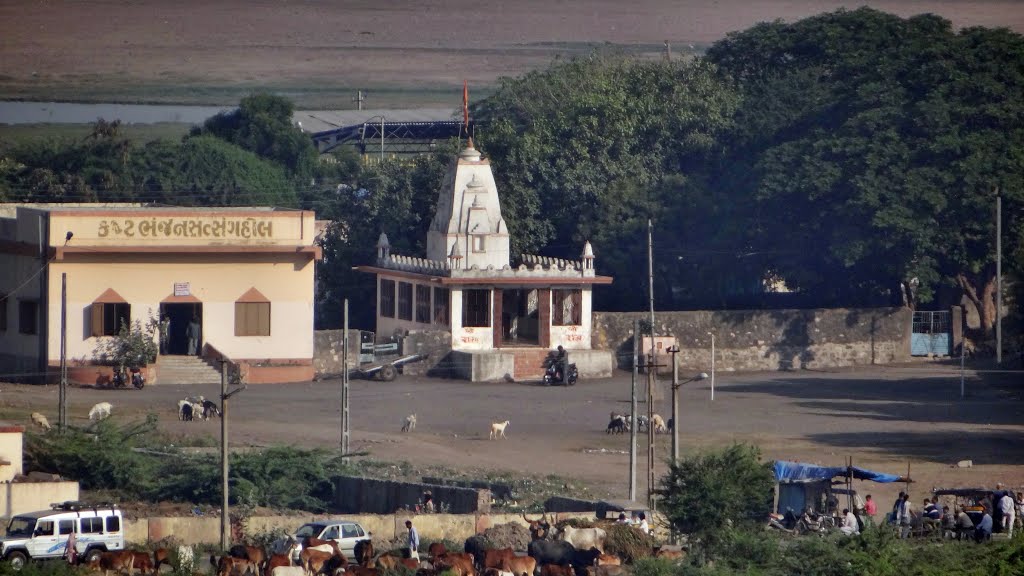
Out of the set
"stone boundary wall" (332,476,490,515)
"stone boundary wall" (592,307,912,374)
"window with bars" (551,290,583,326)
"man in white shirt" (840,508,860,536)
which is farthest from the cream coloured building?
"man in white shirt" (840,508,860,536)

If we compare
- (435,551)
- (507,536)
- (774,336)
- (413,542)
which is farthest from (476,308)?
(435,551)

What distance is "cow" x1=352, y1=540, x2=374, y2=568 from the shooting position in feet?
104

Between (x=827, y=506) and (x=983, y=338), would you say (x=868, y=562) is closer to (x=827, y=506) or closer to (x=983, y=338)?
(x=827, y=506)

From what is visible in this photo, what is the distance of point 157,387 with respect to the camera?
178 feet

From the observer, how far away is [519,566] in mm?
31266

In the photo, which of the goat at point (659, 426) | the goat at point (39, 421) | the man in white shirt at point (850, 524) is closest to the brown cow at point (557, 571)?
the man in white shirt at point (850, 524)

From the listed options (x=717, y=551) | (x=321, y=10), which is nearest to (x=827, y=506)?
(x=717, y=551)

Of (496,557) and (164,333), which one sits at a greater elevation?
(164,333)

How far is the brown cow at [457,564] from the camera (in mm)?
30266

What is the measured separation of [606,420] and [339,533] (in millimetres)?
18121

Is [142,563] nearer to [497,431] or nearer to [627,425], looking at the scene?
[497,431]

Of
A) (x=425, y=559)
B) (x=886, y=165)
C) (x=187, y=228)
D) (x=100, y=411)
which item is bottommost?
(x=425, y=559)

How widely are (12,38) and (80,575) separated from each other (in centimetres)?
8636

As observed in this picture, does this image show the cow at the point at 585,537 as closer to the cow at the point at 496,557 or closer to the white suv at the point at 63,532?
the cow at the point at 496,557
